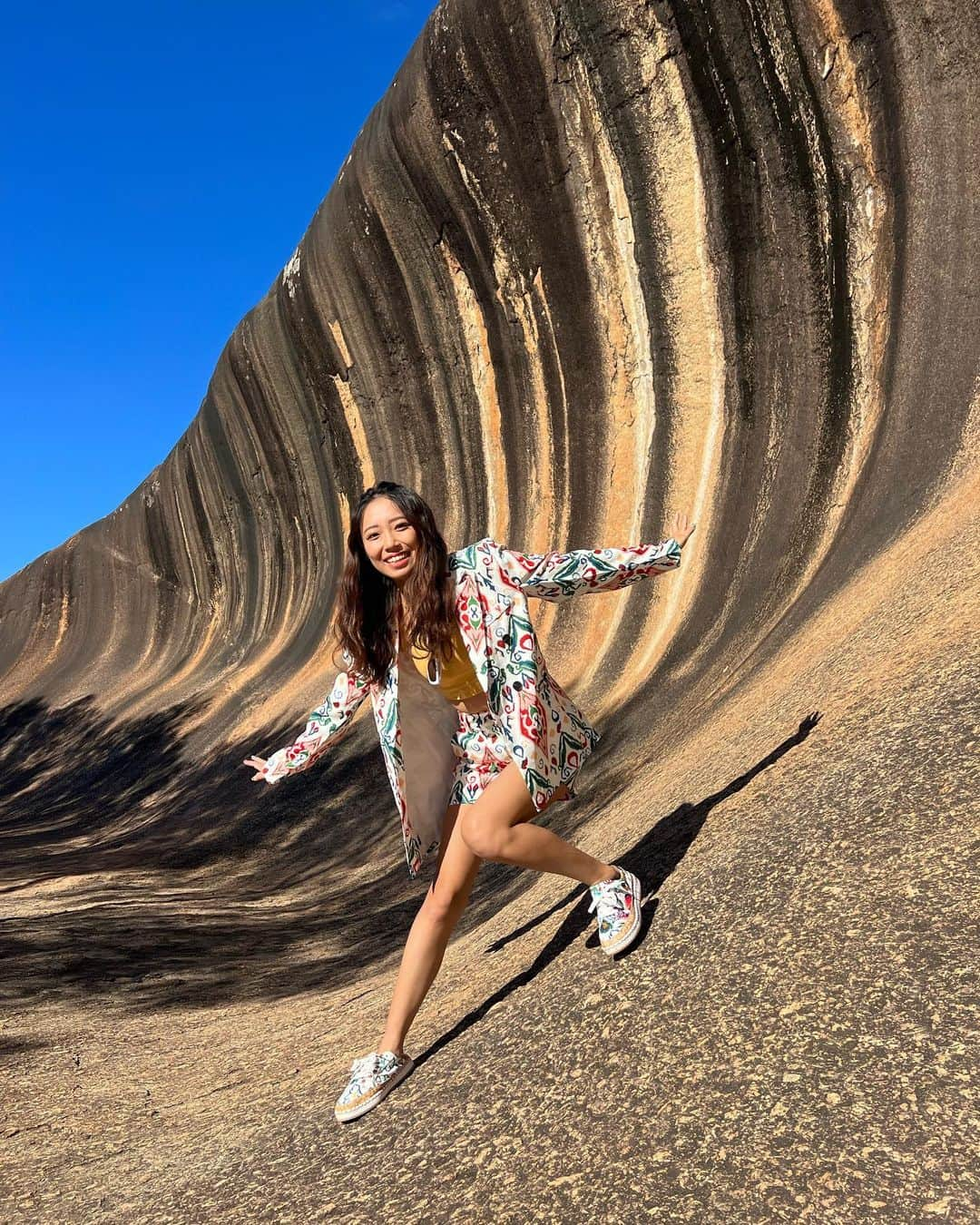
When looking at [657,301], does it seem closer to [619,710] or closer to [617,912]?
[619,710]

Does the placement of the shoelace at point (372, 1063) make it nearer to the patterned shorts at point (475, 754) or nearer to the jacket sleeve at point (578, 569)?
the patterned shorts at point (475, 754)

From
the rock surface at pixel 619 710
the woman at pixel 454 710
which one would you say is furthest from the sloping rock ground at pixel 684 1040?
the woman at pixel 454 710

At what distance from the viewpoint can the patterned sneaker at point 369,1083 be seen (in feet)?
8.57

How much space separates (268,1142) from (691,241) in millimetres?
7552

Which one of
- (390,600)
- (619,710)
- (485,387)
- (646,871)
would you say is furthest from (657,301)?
(390,600)

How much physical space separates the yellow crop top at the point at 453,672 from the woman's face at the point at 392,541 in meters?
0.21

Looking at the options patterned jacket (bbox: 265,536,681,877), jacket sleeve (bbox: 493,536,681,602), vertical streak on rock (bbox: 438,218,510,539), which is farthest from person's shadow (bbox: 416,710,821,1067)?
vertical streak on rock (bbox: 438,218,510,539)

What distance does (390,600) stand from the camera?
2.76 metres

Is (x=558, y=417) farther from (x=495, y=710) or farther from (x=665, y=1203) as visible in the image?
(x=665, y=1203)

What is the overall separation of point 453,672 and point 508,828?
446 millimetres

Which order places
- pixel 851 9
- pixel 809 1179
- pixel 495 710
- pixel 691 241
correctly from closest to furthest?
pixel 809 1179 → pixel 495 710 → pixel 851 9 → pixel 691 241

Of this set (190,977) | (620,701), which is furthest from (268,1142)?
(620,701)

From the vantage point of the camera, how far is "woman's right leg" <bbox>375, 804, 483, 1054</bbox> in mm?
2633

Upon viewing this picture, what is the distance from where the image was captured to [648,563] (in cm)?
278
